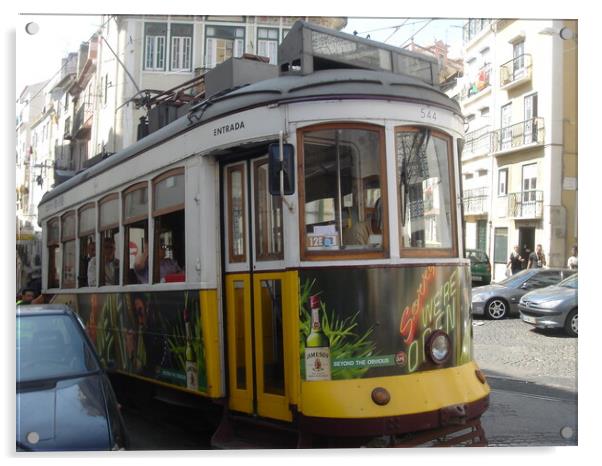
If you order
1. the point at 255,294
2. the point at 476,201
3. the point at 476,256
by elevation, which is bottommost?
the point at 255,294

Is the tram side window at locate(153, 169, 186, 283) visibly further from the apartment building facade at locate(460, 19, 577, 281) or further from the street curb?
the street curb

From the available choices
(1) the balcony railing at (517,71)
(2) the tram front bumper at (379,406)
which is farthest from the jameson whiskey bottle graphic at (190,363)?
(1) the balcony railing at (517,71)

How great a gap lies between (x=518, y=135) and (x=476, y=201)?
0.54 metres

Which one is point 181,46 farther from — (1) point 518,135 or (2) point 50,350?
(1) point 518,135

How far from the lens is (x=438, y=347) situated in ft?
13.8

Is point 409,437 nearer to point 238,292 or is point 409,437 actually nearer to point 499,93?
point 238,292

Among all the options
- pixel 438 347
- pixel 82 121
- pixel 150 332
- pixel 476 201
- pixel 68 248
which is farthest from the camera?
pixel 68 248

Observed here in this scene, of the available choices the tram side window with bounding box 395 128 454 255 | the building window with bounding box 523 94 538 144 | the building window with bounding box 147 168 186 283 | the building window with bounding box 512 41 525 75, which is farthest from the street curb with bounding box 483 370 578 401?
the building window with bounding box 147 168 186 283

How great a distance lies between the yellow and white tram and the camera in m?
4.04

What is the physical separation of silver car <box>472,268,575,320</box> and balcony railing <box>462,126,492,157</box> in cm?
88

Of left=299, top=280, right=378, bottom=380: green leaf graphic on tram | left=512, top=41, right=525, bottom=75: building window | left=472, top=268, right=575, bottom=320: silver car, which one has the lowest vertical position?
left=299, top=280, right=378, bottom=380: green leaf graphic on tram

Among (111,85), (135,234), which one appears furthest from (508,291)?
(111,85)

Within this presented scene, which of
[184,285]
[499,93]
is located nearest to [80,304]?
[184,285]

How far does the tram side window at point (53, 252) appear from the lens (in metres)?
5.26
